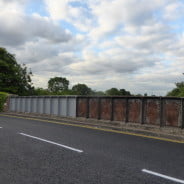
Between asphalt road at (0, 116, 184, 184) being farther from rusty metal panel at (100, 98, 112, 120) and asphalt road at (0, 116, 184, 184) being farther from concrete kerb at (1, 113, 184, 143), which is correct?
rusty metal panel at (100, 98, 112, 120)

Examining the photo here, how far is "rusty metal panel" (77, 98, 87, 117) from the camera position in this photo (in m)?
15.1

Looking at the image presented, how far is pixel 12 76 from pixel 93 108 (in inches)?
1655

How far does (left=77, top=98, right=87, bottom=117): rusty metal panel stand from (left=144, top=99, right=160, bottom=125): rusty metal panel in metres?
5.12

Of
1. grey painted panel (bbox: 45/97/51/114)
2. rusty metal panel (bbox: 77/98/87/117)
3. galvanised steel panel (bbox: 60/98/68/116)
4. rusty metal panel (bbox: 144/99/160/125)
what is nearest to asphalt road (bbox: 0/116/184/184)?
rusty metal panel (bbox: 144/99/160/125)

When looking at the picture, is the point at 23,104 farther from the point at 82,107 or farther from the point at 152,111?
the point at 152,111

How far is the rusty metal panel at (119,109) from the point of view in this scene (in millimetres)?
12288

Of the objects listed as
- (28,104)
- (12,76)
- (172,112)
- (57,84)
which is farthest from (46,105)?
(57,84)

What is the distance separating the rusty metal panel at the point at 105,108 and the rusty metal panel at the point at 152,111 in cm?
267

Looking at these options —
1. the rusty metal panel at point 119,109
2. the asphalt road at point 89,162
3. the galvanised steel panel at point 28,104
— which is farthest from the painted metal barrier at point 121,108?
the asphalt road at point 89,162

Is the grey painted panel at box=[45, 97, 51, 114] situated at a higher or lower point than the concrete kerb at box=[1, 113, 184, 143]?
higher

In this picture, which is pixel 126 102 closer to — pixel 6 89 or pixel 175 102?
pixel 175 102

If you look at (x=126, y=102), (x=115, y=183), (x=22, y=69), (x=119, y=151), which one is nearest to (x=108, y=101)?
(x=126, y=102)

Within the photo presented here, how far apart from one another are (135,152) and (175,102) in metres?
4.54

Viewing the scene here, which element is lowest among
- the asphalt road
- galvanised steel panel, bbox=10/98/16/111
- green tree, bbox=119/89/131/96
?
the asphalt road
